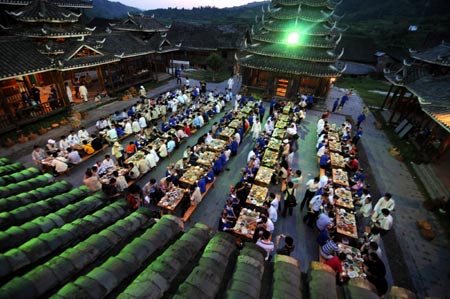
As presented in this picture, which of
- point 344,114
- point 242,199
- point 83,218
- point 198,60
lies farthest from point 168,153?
point 198,60

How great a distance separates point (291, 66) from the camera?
81.0 feet

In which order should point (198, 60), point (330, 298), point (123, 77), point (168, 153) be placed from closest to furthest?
point (330, 298) → point (168, 153) → point (123, 77) → point (198, 60)

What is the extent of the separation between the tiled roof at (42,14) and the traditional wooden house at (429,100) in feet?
90.8

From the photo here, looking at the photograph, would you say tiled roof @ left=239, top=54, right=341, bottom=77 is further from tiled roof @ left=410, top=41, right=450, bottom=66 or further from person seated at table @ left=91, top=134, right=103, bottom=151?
person seated at table @ left=91, top=134, right=103, bottom=151

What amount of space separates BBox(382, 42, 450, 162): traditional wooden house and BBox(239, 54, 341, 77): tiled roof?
611 centimetres

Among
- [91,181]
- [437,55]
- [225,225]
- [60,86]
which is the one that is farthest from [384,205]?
[60,86]

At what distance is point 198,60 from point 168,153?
103 feet

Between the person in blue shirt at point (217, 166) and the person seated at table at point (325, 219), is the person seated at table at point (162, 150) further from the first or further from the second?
the person seated at table at point (325, 219)

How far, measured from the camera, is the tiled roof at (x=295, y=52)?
23.4 m

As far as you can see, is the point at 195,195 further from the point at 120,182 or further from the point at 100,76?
the point at 100,76

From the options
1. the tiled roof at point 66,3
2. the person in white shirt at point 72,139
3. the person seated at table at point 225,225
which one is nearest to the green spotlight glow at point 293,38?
the person seated at table at point 225,225

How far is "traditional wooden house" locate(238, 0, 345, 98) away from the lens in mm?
23562

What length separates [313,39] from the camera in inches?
950

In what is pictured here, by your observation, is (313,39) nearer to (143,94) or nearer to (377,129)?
(377,129)
